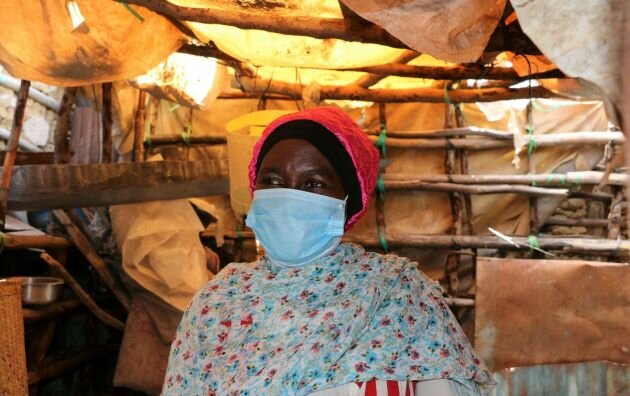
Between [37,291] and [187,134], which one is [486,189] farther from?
[37,291]

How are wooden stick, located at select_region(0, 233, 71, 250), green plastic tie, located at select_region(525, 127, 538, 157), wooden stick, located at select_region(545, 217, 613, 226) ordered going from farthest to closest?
wooden stick, located at select_region(545, 217, 613, 226) < green plastic tie, located at select_region(525, 127, 538, 157) < wooden stick, located at select_region(0, 233, 71, 250)

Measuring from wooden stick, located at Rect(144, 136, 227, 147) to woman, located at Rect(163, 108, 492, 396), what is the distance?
11.5 feet

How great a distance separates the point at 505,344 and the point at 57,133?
310 centimetres

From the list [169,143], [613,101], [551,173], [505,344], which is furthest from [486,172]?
[613,101]

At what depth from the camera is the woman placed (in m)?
1.55

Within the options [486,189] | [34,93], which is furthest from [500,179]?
[34,93]

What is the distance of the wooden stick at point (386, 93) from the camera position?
3.95 metres

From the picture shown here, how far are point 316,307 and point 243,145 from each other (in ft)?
6.16

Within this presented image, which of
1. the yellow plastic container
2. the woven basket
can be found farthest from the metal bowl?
the yellow plastic container

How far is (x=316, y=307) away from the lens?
1.66m

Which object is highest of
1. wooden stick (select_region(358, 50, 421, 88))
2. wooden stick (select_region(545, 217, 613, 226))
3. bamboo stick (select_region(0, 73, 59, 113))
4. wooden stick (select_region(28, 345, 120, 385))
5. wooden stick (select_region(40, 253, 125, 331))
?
bamboo stick (select_region(0, 73, 59, 113))

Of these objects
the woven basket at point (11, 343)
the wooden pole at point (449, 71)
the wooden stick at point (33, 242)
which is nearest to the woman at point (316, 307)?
the woven basket at point (11, 343)

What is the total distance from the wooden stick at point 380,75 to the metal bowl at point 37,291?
2.43m

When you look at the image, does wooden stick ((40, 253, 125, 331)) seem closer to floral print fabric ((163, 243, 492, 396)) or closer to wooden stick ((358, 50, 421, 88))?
wooden stick ((358, 50, 421, 88))
